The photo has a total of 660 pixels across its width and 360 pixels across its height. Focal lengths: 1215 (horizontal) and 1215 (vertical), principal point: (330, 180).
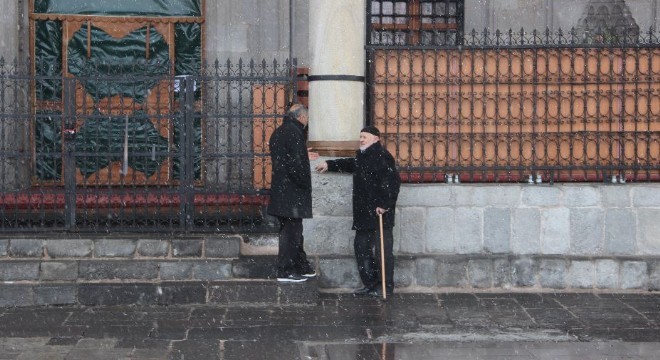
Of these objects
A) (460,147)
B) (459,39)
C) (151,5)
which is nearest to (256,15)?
(151,5)

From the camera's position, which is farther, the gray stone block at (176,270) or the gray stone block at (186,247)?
the gray stone block at (186,247)

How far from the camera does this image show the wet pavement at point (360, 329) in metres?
9.62

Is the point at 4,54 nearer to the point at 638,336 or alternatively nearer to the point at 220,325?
the point at 220,325

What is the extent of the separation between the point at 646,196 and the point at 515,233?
146 centimetres

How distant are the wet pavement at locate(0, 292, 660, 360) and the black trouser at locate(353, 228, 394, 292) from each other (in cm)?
23

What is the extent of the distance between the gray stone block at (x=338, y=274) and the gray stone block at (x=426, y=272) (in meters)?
0.63

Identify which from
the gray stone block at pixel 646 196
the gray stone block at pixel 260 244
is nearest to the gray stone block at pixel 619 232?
the gray stone block at pixel 646 196

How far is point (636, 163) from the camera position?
1314cm

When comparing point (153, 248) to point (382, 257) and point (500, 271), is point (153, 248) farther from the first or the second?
point (500, 271)

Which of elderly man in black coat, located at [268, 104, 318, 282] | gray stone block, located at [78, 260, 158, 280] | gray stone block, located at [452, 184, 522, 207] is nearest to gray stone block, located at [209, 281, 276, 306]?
elderly man in black coat, located at [268, 104, 318, 282]

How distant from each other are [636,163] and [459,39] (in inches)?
168

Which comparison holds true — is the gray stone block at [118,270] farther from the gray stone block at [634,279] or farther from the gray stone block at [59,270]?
the gray stone block at [634,279]

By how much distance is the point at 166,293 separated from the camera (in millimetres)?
11938

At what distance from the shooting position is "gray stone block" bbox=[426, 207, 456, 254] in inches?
510
